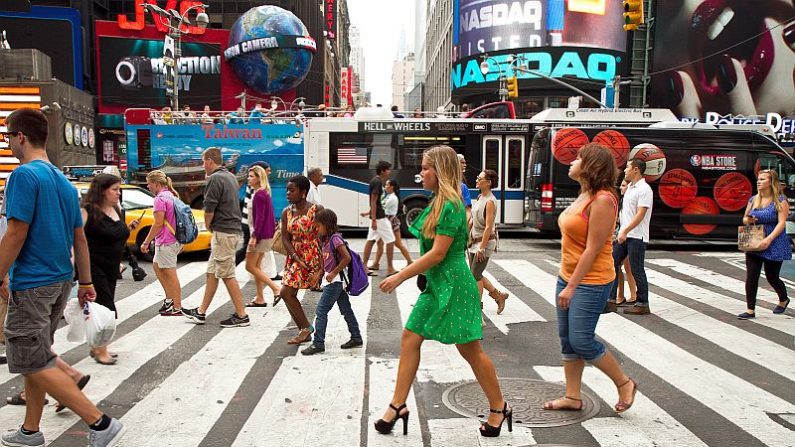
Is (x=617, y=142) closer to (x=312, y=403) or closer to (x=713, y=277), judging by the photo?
(x=713, y=277)

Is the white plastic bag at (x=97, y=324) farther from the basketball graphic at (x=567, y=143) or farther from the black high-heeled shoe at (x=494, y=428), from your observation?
the basketball graphic at (x=567, y=143)

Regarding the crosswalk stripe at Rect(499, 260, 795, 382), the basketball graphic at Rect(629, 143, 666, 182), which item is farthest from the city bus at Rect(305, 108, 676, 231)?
the crosswalk stripe at Rect(499, 260, 795, 382)

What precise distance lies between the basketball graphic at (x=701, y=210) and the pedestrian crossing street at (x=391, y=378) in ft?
23.0

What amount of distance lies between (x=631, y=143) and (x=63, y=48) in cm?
3399

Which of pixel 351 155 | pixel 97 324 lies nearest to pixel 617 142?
pixel 351 155

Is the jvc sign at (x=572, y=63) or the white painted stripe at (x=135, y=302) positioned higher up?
the jvc sign at (x=572, y=63)

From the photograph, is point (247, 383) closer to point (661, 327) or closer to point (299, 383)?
point (299, 383)

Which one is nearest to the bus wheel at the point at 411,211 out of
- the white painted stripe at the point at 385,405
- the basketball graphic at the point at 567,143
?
the basketball graphic at the point at 567,143

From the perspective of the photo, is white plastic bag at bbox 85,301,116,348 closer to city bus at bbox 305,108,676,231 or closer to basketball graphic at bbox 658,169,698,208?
city bus at bbox 305,108,676,231

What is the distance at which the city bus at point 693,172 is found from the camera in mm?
15984

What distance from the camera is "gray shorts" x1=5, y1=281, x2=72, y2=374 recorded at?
3.86 m

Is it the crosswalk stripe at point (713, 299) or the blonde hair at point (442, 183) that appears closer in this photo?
the blonde hair at point (442, 183)

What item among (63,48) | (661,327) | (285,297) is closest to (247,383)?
(285,297)

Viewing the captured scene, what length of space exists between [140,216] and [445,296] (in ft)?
31.8
